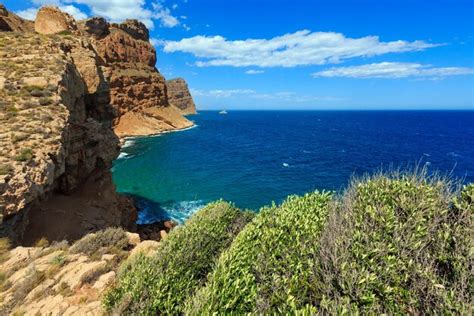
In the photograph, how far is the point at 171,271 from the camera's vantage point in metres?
11.1

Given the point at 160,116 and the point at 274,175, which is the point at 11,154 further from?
the point at 160,116

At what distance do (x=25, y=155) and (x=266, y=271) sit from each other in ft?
56.3

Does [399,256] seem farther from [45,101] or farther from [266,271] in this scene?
[45,101]

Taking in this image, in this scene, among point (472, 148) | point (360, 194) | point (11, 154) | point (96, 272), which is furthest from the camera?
point (472, 148)

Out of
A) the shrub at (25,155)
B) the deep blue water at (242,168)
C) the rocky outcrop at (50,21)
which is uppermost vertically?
the rocky outcrop at (50,21)

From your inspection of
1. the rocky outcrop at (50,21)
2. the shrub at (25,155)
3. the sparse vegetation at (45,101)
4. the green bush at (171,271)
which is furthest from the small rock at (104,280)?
the rocky outcrop at (50,21)

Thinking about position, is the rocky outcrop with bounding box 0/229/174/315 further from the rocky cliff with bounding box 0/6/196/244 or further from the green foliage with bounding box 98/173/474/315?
the rocky cliff with bounding box 0/6/196/244

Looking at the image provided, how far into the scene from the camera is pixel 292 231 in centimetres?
1231

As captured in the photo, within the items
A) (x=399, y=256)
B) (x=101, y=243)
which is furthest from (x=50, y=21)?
(x=399, y=256)

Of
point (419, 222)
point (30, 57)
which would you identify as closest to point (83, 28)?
point (30, 57)

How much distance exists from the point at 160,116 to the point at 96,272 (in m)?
112

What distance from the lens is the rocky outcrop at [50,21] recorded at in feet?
126

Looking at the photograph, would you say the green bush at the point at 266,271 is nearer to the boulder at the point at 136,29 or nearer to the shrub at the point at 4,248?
the shrub at the point at 4,248

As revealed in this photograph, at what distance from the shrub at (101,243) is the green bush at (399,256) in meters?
11.1
